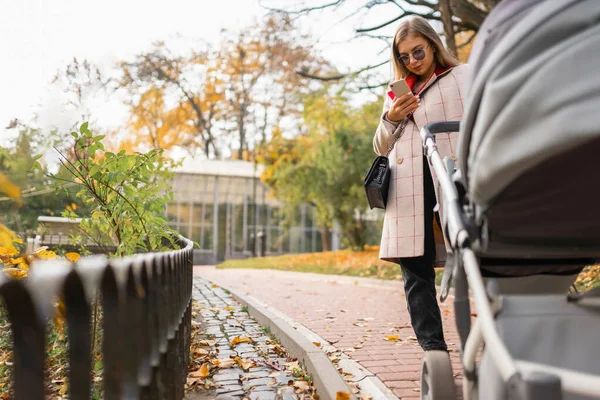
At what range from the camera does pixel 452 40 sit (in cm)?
1070

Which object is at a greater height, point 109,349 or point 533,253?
point 533,253

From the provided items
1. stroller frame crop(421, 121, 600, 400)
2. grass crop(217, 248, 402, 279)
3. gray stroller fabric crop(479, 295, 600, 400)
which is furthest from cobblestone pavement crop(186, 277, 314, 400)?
grass crop(217, 248, 402, 279)

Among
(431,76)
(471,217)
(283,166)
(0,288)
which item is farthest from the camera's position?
Answer: (283,166)

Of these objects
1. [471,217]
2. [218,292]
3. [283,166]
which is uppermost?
[283,166]

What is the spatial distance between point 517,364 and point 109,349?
4.18 ft

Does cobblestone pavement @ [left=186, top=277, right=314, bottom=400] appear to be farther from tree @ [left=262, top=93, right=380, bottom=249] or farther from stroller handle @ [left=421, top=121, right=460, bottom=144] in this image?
tree @ [left=262, top=93, right=380, bottom=249]

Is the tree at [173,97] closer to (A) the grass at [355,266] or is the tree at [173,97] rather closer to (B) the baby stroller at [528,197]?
(A) the grass at [355,266]

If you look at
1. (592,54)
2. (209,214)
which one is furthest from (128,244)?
(209,214)

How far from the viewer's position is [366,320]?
6.59m

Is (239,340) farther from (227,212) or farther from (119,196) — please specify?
(227,212)

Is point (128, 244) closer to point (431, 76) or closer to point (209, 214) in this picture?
point (431, 76)

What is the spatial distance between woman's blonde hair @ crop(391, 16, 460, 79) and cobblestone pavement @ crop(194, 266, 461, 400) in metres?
1.94

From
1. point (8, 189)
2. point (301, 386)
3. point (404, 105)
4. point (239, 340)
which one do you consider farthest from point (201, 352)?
point (8, 189)

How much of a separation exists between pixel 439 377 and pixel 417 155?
1.44 m
